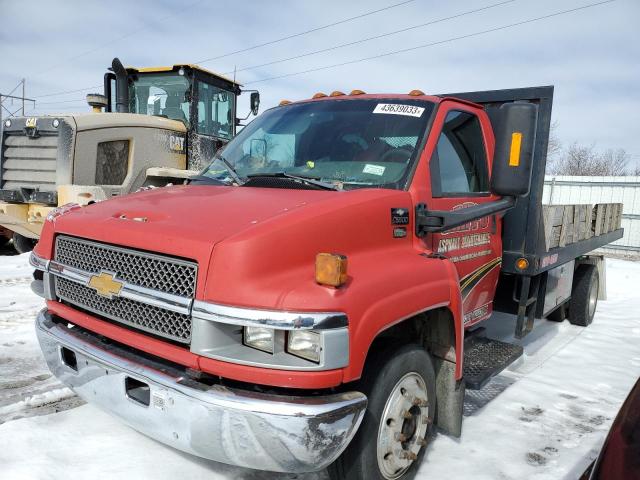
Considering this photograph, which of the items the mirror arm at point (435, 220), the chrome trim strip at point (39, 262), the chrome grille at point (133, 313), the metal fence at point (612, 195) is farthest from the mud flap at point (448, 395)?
the metal fence at point (612, 195)

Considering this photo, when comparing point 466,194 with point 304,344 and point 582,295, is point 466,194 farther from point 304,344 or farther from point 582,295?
point 582,295

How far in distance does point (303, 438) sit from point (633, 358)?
487 centimetres

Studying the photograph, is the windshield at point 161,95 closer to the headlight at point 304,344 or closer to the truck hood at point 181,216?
the truck hood at point 181,216

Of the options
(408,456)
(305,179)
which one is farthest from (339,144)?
(408,456)

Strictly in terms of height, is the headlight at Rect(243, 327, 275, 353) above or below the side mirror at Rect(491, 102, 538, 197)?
below

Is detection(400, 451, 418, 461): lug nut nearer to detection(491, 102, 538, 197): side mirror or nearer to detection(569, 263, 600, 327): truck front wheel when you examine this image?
detection(491, 102, 538, 197): side mirror

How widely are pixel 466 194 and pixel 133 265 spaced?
227cm

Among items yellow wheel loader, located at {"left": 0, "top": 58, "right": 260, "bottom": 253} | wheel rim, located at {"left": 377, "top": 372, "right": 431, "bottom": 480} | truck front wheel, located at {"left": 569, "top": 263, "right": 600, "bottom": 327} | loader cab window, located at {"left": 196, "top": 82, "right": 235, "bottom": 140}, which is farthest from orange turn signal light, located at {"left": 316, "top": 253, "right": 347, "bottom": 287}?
loader cab window, located at {"left": 196, "top": 82, "right": 235, "bottom": 140}

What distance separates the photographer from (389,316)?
2.25 meters

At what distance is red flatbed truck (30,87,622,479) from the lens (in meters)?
2.00

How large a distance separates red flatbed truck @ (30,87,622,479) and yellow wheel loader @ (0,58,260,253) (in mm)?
4650

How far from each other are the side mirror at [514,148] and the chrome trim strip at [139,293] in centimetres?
197

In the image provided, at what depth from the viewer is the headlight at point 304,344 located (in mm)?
2006

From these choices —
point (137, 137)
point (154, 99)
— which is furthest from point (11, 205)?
point (154, 99)
